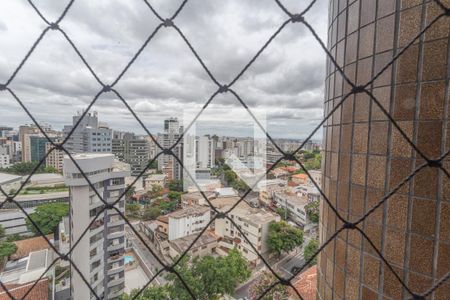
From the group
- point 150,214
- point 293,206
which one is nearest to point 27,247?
point 150,214

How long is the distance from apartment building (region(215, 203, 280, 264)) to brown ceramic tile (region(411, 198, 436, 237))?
748 centimetres

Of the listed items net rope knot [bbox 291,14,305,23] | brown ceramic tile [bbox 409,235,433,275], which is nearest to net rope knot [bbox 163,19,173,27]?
net rope knot [bbox 291,14,305,23]

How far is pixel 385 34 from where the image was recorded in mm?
1012

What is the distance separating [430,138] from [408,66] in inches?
11.5

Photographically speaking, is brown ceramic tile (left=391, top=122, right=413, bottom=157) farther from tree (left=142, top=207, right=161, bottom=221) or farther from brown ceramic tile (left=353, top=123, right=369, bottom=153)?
tree (left=142, top=207, right=161, bottom=221)

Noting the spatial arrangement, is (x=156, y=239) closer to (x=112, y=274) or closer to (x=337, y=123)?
(x=112, y=274)

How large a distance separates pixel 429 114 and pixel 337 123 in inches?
16.2

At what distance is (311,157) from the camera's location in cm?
725

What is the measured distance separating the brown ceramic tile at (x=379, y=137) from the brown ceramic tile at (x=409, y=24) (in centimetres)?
32

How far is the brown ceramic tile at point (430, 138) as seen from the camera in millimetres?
881

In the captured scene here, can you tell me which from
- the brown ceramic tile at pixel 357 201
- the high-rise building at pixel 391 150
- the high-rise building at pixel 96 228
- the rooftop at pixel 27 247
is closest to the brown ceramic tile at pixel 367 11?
the high-rise building at pixel 391 150

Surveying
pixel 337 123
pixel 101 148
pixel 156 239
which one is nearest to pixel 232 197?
pixel 156 239

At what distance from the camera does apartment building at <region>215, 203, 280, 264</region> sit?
845 cm

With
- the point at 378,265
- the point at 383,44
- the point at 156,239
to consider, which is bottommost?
the point at 156,239
